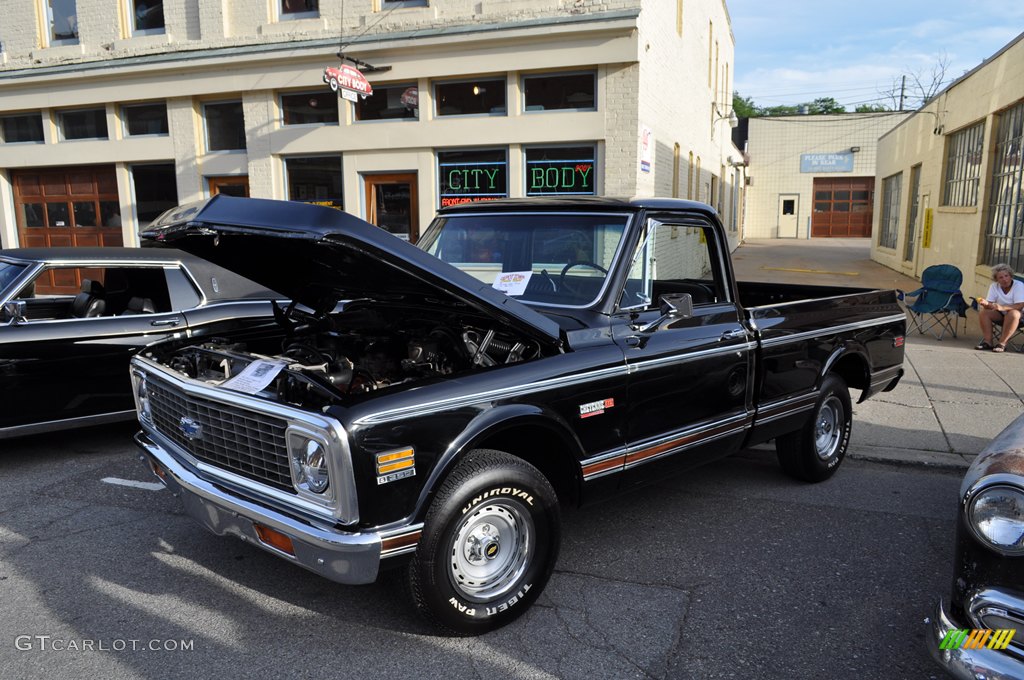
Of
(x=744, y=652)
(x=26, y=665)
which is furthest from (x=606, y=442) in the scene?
(x=26, y=665)

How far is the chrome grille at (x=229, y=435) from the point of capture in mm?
2883

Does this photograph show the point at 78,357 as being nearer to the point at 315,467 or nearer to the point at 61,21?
the point at 315,467

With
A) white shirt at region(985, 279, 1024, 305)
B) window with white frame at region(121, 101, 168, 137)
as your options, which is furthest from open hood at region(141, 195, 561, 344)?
window with white frame at region(121, 101, 168, 137)

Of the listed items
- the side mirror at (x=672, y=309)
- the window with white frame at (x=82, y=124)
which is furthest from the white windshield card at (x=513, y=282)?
the window with white frame at (x=82, y=124)

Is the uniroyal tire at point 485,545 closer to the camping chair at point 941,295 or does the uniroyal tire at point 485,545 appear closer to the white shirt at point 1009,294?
the white shirt at point 1009,294

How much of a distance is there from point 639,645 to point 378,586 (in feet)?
4.22

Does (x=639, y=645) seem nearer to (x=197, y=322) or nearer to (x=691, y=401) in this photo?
(x=691, y=401)

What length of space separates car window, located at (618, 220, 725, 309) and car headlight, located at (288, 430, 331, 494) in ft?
5.79

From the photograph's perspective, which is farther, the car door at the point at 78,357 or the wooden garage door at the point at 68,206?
the wooden garage door at the point at 68,206

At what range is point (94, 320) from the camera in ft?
18.2

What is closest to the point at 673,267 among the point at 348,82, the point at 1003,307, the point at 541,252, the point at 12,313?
the point at 541,252

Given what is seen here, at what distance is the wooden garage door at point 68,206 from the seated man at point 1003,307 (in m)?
14.7

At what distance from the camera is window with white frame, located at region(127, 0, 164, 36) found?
45.4 feet

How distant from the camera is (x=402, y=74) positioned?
12.2 metres
